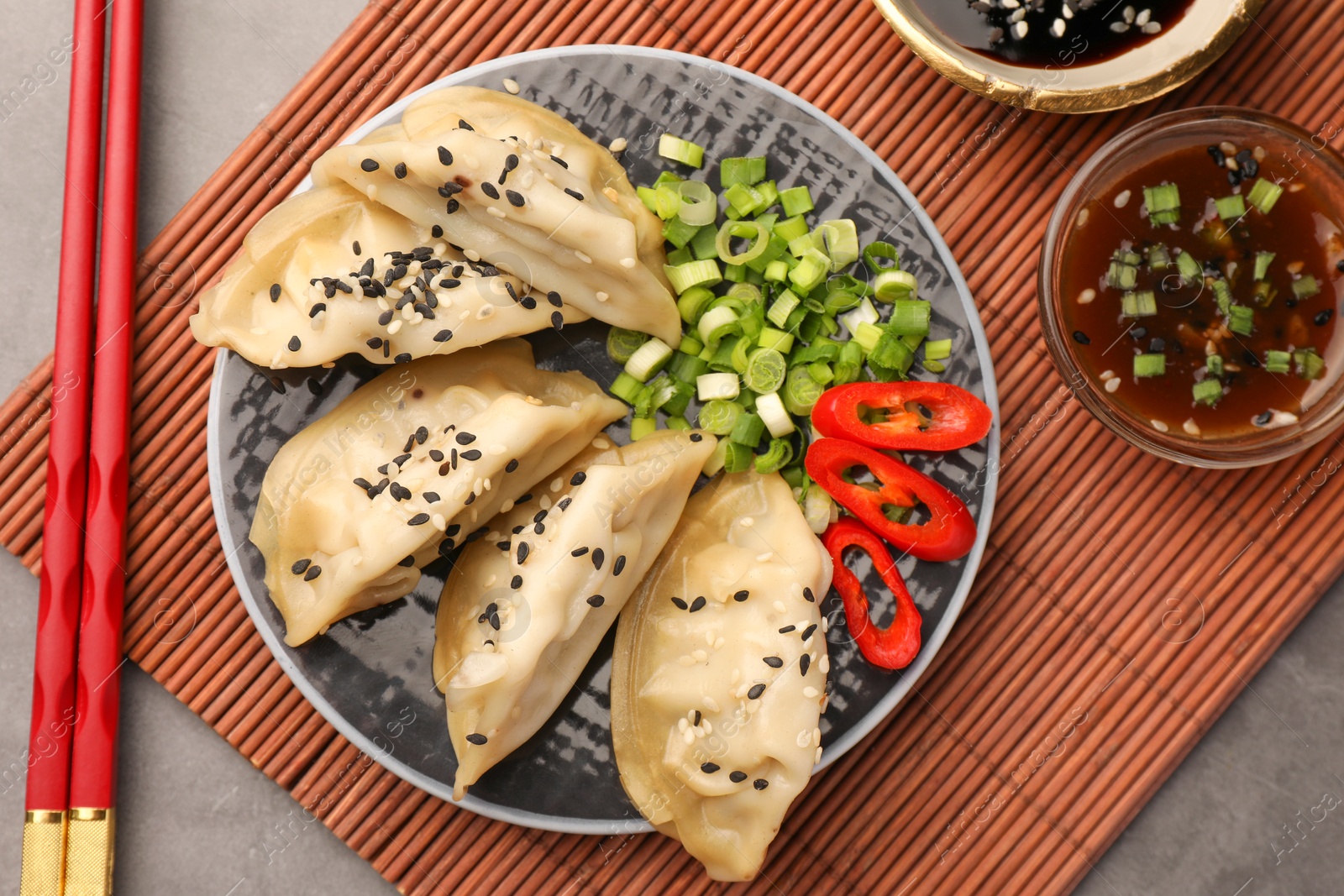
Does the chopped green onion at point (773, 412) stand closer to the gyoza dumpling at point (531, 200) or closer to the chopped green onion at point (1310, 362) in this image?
the gyoza dumpling at point (531, 200)

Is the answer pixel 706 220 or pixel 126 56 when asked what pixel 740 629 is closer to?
pixel 706 220

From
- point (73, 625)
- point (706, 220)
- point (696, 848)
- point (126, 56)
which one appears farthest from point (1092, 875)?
point (126, 56)

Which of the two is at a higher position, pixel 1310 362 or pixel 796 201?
pixel 1310 362

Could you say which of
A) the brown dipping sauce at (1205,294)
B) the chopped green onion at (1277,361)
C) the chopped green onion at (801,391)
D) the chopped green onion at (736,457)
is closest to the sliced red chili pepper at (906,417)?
the chopped green onion at (801,391)

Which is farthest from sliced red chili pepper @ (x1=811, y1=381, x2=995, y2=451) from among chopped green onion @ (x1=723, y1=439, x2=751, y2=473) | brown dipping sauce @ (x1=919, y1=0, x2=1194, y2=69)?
brown dipping sauce @ (x1=919, y1=0, x2=1194, y2=69)

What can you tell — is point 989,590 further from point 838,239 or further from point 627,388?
point 627,388

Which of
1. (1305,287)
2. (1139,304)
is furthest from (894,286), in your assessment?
(1305,287)
